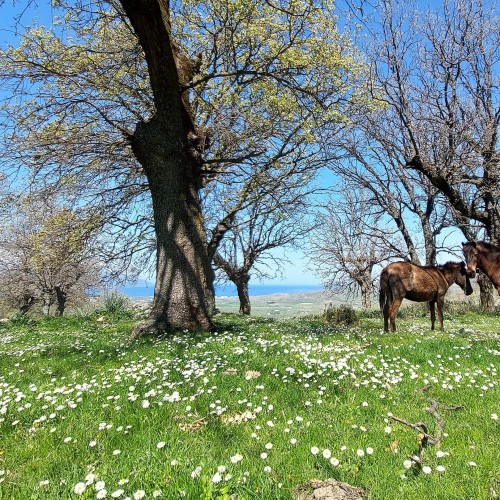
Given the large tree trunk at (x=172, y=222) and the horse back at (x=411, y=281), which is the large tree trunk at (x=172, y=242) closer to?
the large tree trunk at (x=172, y=222)

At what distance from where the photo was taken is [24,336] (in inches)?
567

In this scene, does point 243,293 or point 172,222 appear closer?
point 172,222

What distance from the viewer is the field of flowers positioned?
3.58 metres

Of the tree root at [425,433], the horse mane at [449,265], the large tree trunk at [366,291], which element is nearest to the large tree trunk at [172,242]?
the tree root at [425,433]

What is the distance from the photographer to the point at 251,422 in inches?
201

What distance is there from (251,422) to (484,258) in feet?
43.3

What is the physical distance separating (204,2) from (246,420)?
46.1ft

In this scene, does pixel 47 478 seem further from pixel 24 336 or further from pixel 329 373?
pixel 24 336

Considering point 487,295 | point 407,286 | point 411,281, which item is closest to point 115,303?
point 407,286

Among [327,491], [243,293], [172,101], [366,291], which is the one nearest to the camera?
[327,491]

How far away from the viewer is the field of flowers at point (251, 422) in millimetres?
3576

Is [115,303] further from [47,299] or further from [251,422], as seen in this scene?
[47,299]

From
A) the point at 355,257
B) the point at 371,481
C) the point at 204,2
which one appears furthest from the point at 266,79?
the point at 355,257

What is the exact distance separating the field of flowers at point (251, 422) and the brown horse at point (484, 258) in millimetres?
6823
